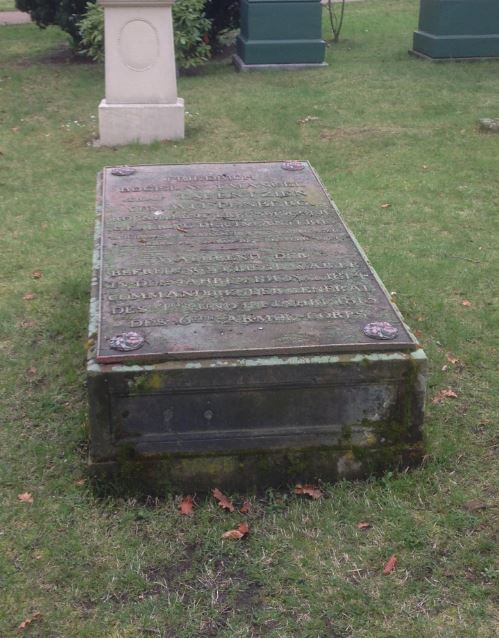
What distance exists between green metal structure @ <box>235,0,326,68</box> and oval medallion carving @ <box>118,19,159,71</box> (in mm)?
3778

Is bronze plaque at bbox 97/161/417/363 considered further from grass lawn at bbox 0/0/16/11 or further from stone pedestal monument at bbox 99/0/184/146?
grass lawn at bbox 0/0/16/11

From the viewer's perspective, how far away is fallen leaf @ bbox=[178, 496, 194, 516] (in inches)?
128

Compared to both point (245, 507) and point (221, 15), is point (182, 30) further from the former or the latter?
point (245, 507)

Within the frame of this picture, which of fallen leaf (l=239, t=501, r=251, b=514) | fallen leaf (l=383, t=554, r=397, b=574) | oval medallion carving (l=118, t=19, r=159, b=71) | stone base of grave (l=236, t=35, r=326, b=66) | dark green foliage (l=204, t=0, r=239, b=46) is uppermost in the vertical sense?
oval medallion carving (l=118, t=19, r=159, b=71)

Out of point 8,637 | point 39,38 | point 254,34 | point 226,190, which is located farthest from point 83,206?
point 39,38

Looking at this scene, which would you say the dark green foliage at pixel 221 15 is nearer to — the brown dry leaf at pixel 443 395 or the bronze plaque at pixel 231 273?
the bronze plaque at pixel 231 273

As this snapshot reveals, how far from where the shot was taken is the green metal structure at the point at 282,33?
12.1 metres

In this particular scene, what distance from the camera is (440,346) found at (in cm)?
468

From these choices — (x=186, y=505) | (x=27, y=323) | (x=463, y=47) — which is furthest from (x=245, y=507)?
(x=463, y=47)

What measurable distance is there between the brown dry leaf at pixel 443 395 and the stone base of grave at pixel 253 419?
0.74 meters

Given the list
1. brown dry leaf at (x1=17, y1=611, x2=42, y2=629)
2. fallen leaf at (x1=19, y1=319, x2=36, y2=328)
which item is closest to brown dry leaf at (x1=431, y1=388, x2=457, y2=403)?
brown dry leaf at (x1=17, y1=611, x2=42, y2=629)

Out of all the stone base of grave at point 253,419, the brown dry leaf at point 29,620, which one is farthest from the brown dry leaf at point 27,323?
the brown dry leaf at point 29,620

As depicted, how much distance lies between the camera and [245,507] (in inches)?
129

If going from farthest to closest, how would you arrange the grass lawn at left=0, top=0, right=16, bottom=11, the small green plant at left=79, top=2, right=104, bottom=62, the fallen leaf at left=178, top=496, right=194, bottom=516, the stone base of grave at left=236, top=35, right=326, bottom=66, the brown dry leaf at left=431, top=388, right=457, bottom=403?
the grass lawn at left=0, top=0, right=16, bottom=11 → the stone base of grave at left=236, top=35, right=326, bottom=66 → the small green plant at left=79, top=2, right=104, bottom=62 → the brown dry leaf at left=431, top=388, right=457, bottom=403 → the fallen leaf at left=178, top=496, right=194, bottom=516
